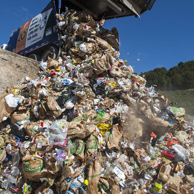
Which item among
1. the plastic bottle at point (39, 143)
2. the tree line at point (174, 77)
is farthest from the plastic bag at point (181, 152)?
the tree line at point (174, 77)

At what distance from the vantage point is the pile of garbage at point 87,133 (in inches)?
78.7

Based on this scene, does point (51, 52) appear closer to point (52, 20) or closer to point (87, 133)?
point (52, 20)

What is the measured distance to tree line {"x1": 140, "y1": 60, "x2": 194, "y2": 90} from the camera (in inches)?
632

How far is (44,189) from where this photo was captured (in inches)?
71.7

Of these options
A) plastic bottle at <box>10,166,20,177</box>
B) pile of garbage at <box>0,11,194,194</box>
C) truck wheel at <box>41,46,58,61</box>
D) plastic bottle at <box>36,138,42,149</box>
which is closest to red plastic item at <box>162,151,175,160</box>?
pile of garbage at <box>0,11,194,194</box>

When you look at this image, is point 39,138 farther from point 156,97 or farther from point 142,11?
point 142,11

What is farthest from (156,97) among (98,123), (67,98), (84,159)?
(84,159)

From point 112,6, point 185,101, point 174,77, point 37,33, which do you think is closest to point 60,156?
point 37,33

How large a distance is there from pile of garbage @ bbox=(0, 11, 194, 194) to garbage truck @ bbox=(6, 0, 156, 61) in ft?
1.30

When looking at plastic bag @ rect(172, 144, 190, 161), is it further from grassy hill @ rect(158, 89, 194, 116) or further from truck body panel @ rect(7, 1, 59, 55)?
grassy hill @ rect(158, 89, 194, 116)

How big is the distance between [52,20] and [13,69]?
73.7 inches

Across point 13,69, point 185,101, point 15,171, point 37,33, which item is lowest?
point 15,171

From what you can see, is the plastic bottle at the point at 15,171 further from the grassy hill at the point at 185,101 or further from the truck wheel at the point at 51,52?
the grassy hill at the point at 185,101

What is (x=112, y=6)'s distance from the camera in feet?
15.4
